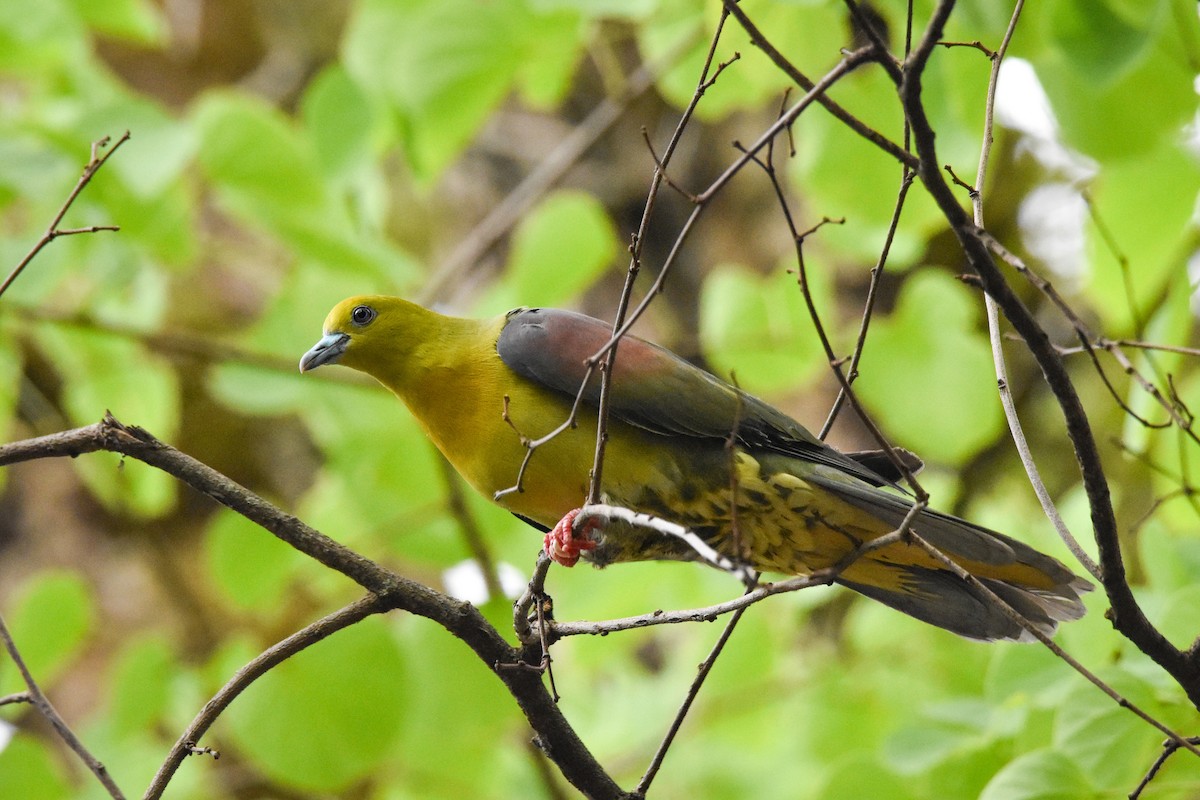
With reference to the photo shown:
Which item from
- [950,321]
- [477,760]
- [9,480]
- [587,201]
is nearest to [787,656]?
[477,760]

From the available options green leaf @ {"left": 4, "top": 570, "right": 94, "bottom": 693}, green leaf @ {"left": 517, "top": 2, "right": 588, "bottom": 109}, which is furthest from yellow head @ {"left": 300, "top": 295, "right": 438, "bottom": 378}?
green leaf @ {"left": 4, "top": 570, "right": 94, "bottom": 693}

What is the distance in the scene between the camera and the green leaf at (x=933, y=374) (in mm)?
4016

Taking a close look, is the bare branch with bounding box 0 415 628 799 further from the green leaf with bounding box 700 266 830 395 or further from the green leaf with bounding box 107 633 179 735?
the green leaf with bounding box 107 633 179 735

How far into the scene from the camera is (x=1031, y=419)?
5.79 metres

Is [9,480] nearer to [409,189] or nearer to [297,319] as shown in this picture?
[409,189]

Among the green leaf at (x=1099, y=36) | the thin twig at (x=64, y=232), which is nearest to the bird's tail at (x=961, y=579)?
the green leaf at (x=1099, y=36)

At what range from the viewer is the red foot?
2.49 m

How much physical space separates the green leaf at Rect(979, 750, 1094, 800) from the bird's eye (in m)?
2.00

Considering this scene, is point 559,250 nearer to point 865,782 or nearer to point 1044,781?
point 865,782

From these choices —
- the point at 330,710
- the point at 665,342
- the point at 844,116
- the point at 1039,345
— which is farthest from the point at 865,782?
the point at 665,342

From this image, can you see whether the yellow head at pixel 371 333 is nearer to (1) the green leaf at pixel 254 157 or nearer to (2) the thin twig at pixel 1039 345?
(1) the green leaf at pixel 254 157

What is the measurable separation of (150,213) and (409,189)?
3.45 meters

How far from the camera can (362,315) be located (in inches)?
129

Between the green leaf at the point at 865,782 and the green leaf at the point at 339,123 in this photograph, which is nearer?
the green leaf at the point at 865,782
